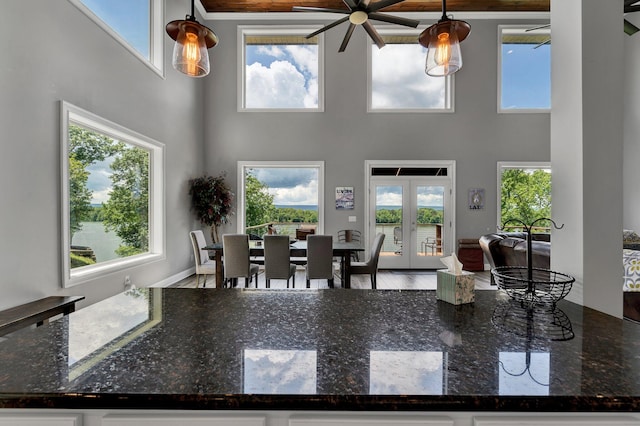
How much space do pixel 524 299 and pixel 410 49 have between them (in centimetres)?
689

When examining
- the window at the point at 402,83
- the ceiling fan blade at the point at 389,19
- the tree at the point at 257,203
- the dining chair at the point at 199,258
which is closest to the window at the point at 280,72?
the window at the point at 402,83

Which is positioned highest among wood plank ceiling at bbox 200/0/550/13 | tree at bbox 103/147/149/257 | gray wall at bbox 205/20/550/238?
wood plank ceiling at bbox 200/0/550/13

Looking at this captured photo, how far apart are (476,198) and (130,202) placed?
6.37m

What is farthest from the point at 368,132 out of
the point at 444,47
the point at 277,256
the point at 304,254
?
the point at 444,47

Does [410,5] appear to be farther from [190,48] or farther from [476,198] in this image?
[190,48]

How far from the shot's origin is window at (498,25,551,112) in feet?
21.5

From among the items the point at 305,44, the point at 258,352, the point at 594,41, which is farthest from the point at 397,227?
the point at 258,352

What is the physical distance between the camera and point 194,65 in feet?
6.06

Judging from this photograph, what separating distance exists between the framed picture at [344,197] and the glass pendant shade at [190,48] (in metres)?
4.82

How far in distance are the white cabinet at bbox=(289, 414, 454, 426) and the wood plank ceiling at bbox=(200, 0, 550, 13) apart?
23.3 feet

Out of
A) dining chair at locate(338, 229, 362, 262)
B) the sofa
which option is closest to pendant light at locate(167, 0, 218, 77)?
the sofa

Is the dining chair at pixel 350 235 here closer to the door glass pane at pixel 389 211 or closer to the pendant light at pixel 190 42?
the door glass pane at pixel 389 211

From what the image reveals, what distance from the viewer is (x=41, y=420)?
23.6 inches

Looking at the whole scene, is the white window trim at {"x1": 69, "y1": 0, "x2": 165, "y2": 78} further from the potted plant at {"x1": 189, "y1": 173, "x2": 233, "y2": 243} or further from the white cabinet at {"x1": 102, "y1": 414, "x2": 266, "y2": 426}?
the white cabinet at {"x1": 102, "y1": 414, "x2": 266, "y2": 426}
